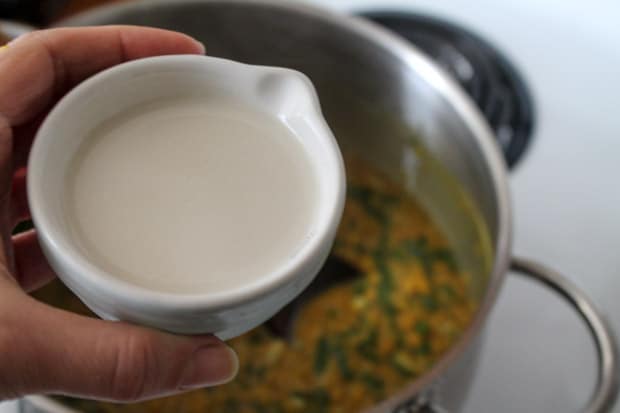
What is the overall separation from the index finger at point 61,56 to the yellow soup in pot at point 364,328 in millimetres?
409

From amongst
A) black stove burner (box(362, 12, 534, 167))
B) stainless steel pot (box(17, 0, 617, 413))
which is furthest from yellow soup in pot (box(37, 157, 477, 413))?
black stove burner (box(362, 12, 534, 167))

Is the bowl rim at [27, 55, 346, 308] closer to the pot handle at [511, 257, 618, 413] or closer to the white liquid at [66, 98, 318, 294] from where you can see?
the white liquid at [66, 98, 318, 294]

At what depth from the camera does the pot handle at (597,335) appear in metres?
0.57

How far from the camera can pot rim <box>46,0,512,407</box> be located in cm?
54

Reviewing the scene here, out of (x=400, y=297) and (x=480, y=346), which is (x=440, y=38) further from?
(x=480, y=346)

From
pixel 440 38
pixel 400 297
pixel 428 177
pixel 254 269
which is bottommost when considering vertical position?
pixel 400 297

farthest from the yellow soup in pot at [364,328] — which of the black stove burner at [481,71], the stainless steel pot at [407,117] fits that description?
the black stove burner at [481,71]

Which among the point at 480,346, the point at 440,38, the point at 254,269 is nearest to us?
the point at 254,269

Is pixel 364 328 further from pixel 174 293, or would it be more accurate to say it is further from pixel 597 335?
pixel 174 293

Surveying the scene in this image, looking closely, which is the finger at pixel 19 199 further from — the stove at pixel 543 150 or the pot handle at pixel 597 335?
the stove at pixel 543 150

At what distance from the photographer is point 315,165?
0.32 m

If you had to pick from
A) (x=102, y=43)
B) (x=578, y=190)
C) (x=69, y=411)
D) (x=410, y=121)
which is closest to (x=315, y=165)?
(x=102, y=43)

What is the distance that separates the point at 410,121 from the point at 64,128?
0.55 metres

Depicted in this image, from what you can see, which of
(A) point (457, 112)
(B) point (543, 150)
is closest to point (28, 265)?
(A) point (457, 112)
